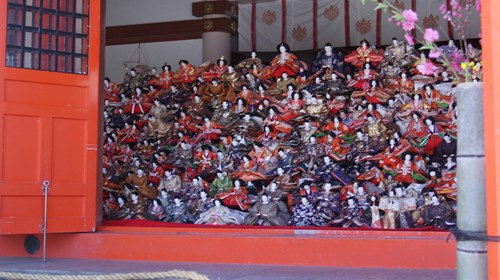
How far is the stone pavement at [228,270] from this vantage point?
5488mm

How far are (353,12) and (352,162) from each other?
3982 millimetres

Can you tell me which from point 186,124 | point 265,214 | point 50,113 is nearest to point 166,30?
point 186,124

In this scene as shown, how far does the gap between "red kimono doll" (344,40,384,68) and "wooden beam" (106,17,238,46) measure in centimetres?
260

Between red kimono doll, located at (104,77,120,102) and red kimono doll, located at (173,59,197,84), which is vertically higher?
red kimono doll, located at (173,59,197,84)

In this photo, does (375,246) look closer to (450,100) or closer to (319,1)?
(450,100)

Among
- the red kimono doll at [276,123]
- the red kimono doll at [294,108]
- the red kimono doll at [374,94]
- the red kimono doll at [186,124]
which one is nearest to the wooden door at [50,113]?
the red kimono doll at [276,123]

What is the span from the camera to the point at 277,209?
8.32 metres

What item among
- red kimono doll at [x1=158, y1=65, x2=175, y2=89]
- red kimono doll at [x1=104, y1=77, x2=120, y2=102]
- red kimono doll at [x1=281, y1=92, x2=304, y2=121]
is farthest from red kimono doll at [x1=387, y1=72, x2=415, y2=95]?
red kimono doll at [x1=104, y1=77, x2=120, y2=102]

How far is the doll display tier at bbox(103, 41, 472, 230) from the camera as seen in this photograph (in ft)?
27.2

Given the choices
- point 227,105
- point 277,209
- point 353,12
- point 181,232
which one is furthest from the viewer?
point 353,12

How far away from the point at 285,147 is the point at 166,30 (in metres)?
4.65

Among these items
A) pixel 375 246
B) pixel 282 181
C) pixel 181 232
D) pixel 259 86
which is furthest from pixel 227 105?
pixel 375 246

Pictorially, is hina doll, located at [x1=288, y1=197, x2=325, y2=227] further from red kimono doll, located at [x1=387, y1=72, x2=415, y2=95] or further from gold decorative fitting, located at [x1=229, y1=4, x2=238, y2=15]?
gold decorative fitting, located at [x1=229, y1=4, x2=238, y2=15]

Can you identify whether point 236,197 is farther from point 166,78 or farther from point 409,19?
point 409,19
